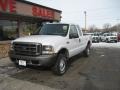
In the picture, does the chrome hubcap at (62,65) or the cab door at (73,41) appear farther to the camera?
the cab door at (73,41)

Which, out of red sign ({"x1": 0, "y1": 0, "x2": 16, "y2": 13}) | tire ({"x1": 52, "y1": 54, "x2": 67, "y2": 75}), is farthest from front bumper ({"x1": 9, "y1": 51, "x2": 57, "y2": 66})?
red sign ({"x1": 0, "y1": 0, "x2": 16, "y2": 13})

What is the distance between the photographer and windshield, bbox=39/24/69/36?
8.13 metres

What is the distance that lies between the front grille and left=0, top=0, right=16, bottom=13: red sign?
200 inches

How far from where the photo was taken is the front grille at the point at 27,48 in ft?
21.6

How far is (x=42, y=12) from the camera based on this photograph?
Answer: 16562 millimetres

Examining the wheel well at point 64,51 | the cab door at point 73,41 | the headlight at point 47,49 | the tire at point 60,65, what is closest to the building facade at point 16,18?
the cab door at point 73,41

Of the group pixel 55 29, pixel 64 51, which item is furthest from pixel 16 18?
pixel 64 51

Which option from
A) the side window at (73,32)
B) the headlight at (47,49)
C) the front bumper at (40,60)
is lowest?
the front bumper at (40,60)

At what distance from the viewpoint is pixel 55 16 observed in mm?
19438

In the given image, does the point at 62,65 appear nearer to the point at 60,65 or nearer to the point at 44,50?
the point at 60,65

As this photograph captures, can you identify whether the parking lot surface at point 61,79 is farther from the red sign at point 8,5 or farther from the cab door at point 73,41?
the red sign at point 8,5

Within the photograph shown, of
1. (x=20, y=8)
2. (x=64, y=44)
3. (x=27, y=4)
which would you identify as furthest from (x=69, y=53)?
(x=27, y=4)

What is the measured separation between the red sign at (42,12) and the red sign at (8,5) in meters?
Result: 2.87

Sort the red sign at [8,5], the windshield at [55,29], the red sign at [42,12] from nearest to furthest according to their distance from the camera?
the windshield at [55,29], the red sign at [8,5], the red sign at [42,12]
